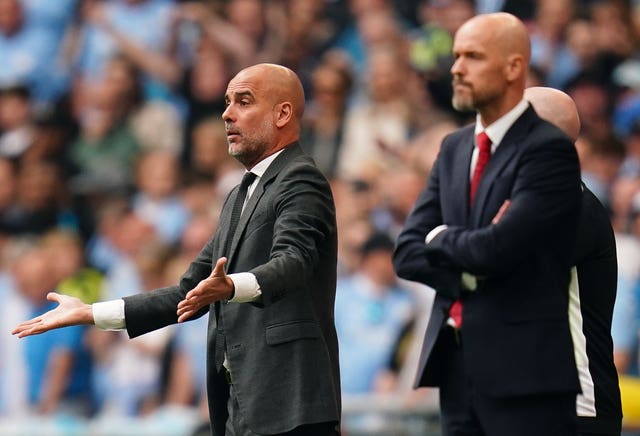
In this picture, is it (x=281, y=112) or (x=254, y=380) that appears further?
(x=281, y=112)

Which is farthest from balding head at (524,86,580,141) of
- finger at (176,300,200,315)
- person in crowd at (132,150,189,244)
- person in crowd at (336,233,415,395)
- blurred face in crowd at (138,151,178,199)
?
blurred face in crowd at (138,151,178,199)

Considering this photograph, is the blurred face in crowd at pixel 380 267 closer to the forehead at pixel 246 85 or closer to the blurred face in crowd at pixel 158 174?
the blurred face in crowd at pixel 158 174

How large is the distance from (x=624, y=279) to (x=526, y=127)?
4.30m

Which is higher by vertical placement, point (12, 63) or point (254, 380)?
point (12, 63)

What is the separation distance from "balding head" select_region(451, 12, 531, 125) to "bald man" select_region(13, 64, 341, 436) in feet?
2.14

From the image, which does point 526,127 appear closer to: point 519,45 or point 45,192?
Result: point 519,45

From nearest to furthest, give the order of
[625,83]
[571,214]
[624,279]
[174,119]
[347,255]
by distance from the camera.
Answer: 1. [571,214]
2. [624,279]
3. [625,83]
4. [347,255]
5. [174,119]

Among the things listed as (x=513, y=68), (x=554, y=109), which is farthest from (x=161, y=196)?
(x=513, y=68)

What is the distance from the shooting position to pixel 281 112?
4.26 m

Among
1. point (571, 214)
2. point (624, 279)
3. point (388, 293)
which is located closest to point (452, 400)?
point (571, 214)

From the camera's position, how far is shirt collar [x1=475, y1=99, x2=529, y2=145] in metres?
3.67

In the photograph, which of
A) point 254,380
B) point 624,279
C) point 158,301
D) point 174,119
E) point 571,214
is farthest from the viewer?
point 174,119

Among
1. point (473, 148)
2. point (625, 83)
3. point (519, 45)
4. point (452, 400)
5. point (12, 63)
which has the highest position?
point (12, 63)

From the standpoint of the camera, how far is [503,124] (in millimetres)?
3674
